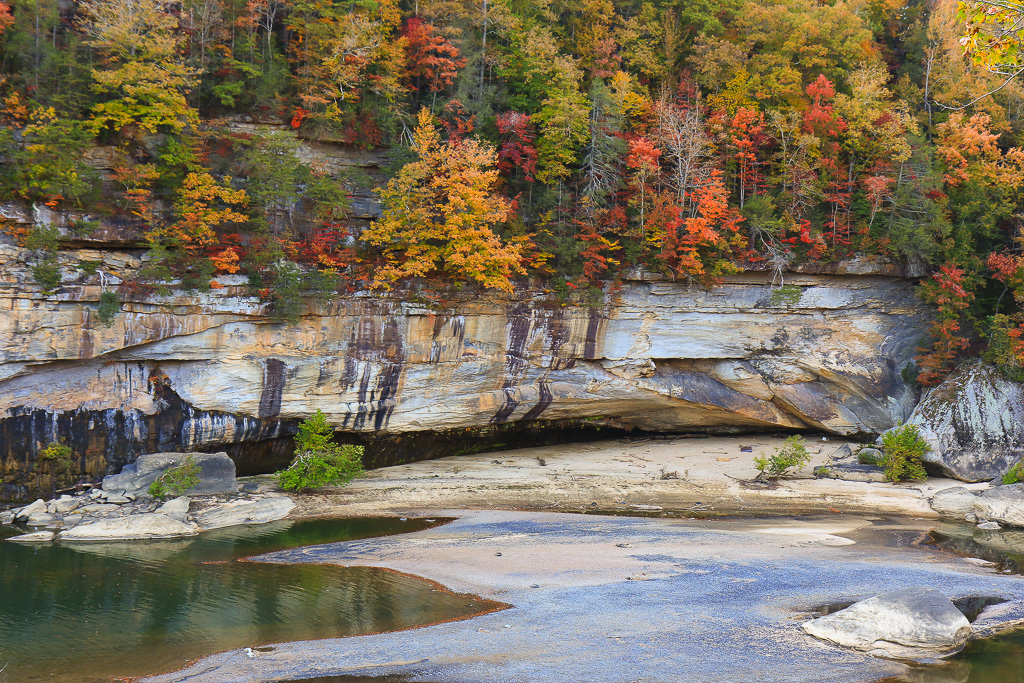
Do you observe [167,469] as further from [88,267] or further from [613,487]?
[613,487]

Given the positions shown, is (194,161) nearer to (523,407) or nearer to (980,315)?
(523,407)

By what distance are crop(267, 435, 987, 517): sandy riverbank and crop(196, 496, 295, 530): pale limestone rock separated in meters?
0.59

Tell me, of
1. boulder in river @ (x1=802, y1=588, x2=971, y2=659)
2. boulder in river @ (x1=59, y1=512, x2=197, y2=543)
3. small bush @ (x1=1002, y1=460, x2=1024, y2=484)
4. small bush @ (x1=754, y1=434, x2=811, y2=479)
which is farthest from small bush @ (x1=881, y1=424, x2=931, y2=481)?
boulder in river @ (x1=59, y1=512, x2=197, y2=543)

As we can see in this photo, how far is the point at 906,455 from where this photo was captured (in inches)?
832

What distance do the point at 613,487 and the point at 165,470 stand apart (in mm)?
13231

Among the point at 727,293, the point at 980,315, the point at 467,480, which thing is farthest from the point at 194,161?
the point at 980,315

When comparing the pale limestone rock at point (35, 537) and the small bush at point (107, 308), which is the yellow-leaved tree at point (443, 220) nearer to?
the small bush at point (107, 308)

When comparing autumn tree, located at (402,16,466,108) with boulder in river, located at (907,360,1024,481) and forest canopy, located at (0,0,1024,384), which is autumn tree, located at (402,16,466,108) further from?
boulder in river, located at (907,360,1024,481)

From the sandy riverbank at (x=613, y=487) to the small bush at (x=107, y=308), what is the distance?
726 centimetres

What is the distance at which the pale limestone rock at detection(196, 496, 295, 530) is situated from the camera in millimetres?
17594

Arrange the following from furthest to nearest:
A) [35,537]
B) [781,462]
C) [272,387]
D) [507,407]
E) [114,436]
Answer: [507,407] → [781,462] → [272,387] → [114,436] → [35,537]

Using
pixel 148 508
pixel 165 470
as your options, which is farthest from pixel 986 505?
pixel 165 470

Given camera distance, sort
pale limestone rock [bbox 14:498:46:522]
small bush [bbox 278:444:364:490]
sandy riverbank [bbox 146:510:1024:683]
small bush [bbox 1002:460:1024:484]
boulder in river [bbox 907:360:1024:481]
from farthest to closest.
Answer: boulder in river [bbox 907:360:1024:481] < small bush [bbox 278:444:364:490] < small bush [bbox 1002:460:1024:484] < pale limestone rock [bbox 14:498:46:522] < sandy riverbank [bbox 146:510:1024:683]

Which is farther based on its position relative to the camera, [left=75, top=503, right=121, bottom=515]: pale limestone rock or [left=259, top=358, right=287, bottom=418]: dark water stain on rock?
[left=259, top=358, right=287, bottom=418]: dark water stain on rock
